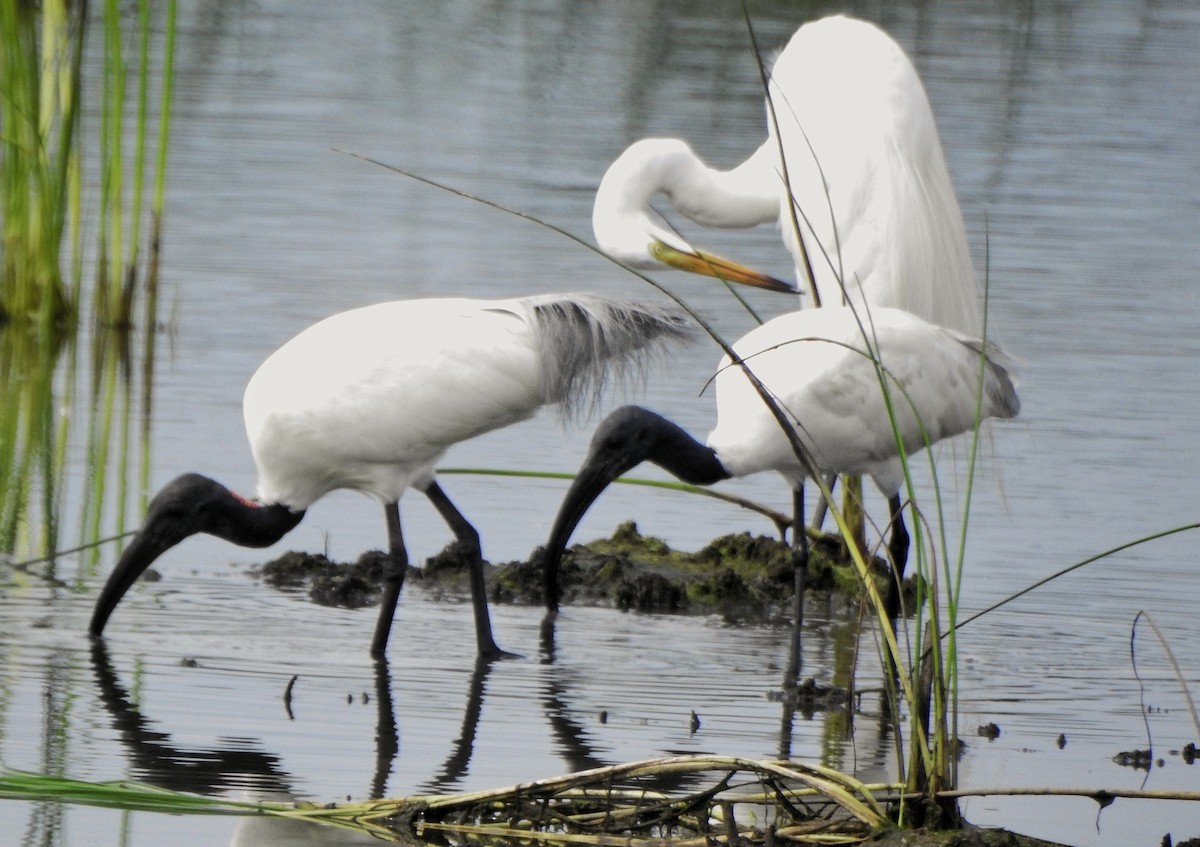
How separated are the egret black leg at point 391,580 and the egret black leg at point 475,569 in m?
0.17

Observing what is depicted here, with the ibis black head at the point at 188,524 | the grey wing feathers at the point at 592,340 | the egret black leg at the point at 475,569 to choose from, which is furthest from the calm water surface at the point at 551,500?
the grey wing feathers at the point at 592,340

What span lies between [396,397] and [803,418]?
1268 millimetres

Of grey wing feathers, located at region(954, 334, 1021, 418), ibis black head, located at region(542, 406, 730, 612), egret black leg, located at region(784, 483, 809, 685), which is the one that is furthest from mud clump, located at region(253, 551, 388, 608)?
grey wing feathers, located at region(954, 334, 1021, 418)

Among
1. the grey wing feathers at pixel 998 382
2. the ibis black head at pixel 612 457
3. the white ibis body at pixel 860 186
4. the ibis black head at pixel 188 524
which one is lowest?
the ibis black head at pixel 188 524

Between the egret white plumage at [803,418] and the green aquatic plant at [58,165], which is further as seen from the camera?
the green aquatic plant at [58,165]

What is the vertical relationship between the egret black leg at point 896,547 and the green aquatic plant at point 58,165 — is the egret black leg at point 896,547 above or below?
below

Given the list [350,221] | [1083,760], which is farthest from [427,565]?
[350,221]

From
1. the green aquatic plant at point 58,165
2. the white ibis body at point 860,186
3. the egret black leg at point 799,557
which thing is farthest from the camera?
the green aquatic plant at point 58,165

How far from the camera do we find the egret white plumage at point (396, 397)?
278 inches

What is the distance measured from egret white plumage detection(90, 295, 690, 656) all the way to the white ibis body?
1186 millimetres

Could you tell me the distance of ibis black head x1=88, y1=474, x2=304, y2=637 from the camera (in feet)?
22.3

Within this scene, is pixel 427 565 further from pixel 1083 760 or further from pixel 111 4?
pixel 111 4

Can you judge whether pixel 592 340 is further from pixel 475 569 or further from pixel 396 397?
pixel 475 569

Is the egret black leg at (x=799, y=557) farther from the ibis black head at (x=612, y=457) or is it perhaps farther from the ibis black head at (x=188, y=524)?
the ibis black head at (x=188, y=524)
